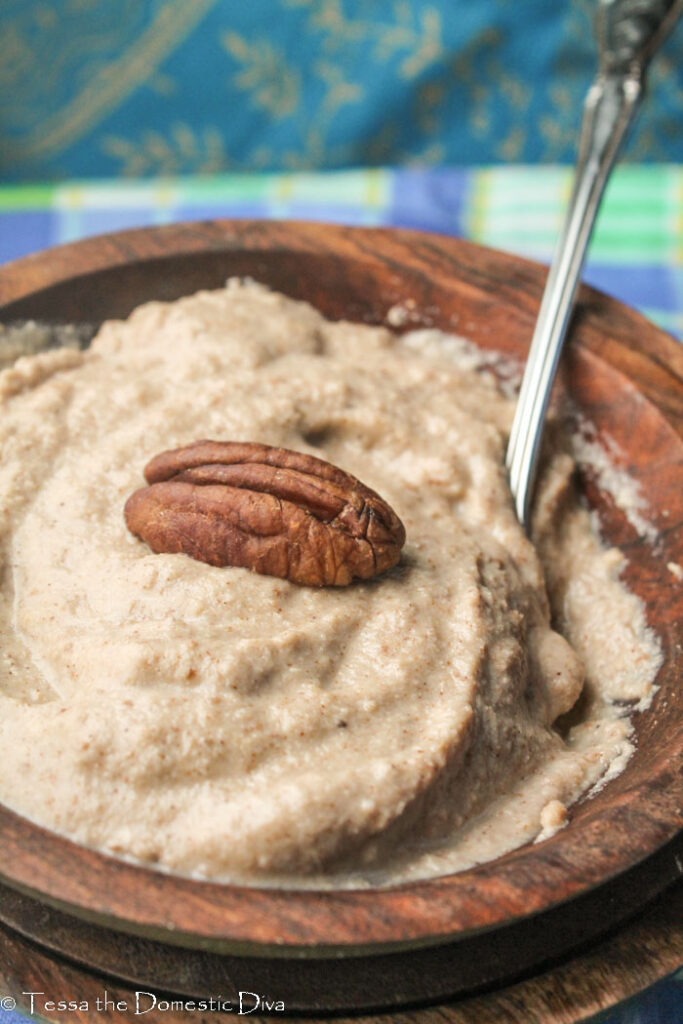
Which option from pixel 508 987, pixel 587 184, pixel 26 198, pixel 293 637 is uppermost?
pixel 587 184

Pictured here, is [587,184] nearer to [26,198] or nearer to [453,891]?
[453,891]

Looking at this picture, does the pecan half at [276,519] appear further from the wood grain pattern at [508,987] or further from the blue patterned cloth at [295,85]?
the blue patterned cloth at [295,85]

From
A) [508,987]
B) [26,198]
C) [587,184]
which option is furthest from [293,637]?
[26,198]

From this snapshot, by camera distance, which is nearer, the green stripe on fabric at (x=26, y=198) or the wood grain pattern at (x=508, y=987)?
the wood grain pattern at (x=508, y=987)

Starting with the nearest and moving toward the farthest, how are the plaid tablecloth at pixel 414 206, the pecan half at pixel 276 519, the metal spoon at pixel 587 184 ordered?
the pecan half at pixel 276 519 < the metal spoon at pixel 587 184 < the plaid tablecloth at pixel 414 206

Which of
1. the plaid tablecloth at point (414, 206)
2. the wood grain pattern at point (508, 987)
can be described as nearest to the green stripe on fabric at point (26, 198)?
the plaid tablecloth at point (414, 206)

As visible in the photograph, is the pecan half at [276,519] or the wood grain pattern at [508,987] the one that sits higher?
the pecan half at [276,519]

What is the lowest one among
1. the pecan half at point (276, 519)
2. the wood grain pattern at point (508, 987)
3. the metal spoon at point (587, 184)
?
the wood grain pattern at point (508, 987)
